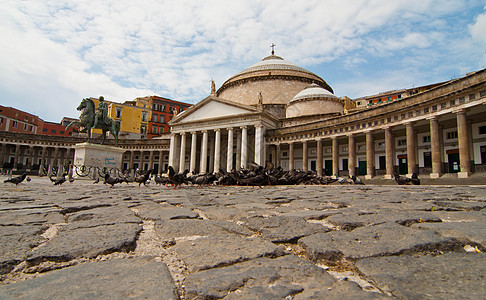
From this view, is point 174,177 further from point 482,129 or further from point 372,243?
point 482,129

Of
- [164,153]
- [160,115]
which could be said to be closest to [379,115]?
[164,153]

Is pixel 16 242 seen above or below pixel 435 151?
below

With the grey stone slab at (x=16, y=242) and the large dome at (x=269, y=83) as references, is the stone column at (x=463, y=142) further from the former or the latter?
the large dome at (x=269, y=83)

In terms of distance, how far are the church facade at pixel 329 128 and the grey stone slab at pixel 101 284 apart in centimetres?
1950

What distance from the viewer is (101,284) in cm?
136

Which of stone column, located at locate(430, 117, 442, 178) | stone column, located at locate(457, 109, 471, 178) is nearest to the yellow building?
stone column, located at locate(430, 117, 442, 178)

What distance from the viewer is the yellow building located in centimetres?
5622

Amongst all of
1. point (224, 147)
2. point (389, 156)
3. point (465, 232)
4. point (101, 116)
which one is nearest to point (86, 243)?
point (465, 232)

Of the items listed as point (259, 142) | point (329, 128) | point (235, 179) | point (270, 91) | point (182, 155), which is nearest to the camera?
point (235, 179)

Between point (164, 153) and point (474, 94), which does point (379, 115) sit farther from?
point (164, 153)

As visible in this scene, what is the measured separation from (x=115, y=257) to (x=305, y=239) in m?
1.45

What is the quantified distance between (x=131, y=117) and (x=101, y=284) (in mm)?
62060

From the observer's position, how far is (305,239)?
2211 mm

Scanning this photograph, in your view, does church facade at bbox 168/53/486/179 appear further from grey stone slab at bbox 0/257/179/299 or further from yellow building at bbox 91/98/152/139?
yellow building at bbox 91/98/152/139
